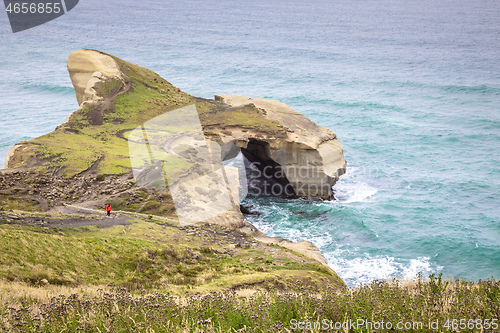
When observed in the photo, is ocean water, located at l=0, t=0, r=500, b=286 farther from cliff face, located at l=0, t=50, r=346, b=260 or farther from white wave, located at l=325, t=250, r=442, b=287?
cliff face, located at l=0, t=50, r=346, b=260

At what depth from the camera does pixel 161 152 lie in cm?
3011

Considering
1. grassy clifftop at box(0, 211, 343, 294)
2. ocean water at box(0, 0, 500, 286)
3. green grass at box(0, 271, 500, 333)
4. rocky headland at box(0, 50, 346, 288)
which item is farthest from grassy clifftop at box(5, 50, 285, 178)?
green grass at box(0, 271, 500, 333)

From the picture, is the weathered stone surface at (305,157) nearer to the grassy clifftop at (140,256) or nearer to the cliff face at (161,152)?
the cliff face at (161,152)

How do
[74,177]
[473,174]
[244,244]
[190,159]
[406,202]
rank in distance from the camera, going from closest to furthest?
[244,244] < [74,177] < [190,159] < [406,202] < [473,174]

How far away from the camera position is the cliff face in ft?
82.1

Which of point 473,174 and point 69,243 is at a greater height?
point 69,243

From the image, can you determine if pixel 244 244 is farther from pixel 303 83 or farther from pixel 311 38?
pixel 311 38

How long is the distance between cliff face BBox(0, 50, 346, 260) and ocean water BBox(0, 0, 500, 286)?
157 inches

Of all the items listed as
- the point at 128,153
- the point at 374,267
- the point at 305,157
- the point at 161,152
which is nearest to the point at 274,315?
the point at 374,267

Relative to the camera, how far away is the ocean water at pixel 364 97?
30234mm

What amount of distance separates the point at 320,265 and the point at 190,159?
533 inches

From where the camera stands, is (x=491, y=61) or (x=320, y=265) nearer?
(x=320, y=265)

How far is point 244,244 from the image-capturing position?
2197 cm

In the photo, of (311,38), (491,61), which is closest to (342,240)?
(491,61)
